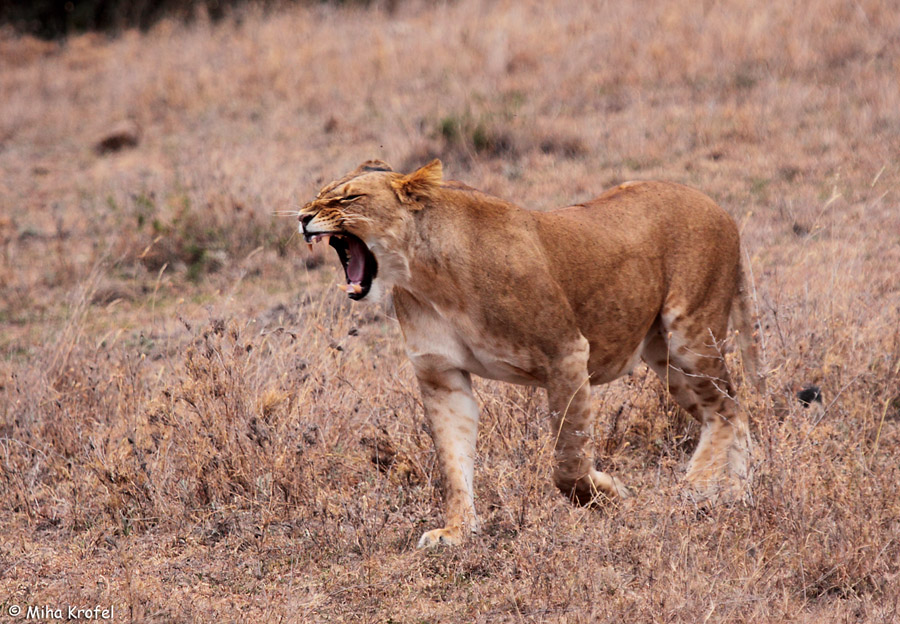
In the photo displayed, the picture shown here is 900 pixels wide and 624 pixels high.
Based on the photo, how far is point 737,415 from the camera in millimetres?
4988

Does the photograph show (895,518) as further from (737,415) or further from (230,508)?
(230,508)

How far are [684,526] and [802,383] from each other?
5.30 feet

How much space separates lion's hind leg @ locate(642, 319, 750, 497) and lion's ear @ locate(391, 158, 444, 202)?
1350mm

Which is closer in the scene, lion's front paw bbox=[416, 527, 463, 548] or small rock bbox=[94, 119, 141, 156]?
lion's front paw bbox=[416, 527, 463, 548]

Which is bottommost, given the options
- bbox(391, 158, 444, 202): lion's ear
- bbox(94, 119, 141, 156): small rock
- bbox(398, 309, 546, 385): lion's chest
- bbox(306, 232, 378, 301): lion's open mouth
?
bbox(94, 119, 141, 156): small rock

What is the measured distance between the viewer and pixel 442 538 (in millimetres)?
4195

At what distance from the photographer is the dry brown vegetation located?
3945mm

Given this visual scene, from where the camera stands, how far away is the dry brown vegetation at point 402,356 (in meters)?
3.95

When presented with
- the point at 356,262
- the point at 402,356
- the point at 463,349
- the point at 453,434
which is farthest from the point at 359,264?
the point at 402,356

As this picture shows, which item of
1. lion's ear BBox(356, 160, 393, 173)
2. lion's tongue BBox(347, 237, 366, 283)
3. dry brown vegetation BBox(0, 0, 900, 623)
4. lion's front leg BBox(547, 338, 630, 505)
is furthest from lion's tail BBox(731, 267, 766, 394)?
lion's tongue BBox(347, 237, 366, 283)

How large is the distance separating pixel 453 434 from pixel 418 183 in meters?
1.01

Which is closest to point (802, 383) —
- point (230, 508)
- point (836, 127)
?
point (230, 508)

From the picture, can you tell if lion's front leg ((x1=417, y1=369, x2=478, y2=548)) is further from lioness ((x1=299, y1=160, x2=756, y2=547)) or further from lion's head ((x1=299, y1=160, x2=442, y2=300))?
lion's head ((x1=299, y1=160, x2=442, y2=300))

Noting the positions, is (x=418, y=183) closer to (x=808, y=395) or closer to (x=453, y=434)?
(x=453, y=434)
